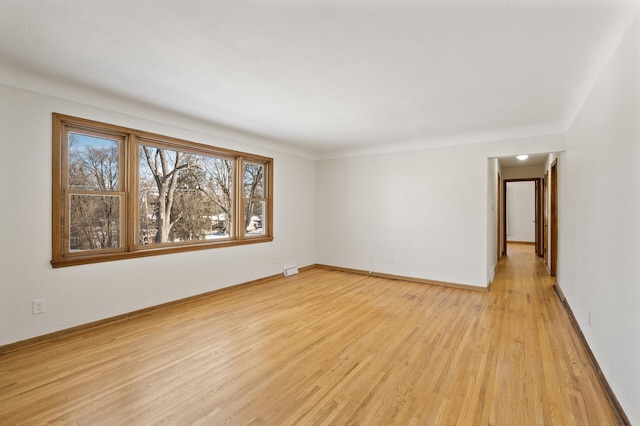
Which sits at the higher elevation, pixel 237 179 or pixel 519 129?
pixel 519 129

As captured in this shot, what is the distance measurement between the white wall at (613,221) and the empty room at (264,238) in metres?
0.03

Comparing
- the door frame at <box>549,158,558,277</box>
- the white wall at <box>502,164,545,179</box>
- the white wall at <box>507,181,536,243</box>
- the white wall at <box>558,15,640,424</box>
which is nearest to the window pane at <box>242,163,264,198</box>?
the white wall at <box>558,15,640,424</box>

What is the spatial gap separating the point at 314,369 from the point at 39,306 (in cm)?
265

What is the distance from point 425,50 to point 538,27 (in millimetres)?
701

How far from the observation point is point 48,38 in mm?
2125

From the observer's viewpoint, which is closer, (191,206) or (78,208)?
(78,208)

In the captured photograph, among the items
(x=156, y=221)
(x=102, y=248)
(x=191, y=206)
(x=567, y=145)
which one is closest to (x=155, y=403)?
(x=102, y=248)

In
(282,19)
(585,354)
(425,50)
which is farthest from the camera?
(585,354)

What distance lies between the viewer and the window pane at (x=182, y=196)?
379 centimetres

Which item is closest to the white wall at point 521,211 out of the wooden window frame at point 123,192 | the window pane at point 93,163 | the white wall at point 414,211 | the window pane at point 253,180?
the white wall at point 414,211

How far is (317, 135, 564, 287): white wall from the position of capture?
4.69 meters

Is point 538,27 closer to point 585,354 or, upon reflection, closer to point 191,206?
point 585,354

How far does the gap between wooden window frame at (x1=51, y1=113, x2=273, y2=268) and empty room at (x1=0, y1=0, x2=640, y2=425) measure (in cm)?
2

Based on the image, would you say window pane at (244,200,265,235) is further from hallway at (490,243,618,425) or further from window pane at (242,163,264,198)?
hallway at (490,243,618,425)
